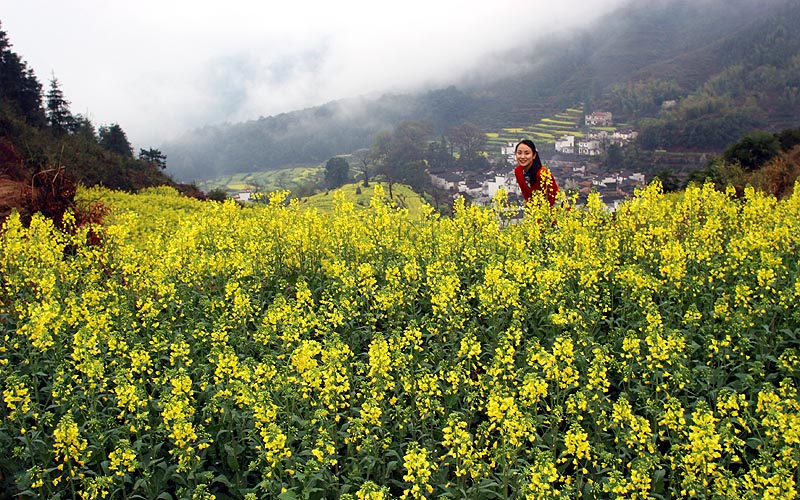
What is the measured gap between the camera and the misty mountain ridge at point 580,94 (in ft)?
328

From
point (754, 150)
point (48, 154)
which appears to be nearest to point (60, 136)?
point (48, 154)

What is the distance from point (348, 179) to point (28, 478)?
185 feet

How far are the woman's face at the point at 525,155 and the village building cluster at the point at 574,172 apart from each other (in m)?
18.6

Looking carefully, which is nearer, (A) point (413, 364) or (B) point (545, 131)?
(A) point (413, 364)

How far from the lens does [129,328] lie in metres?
7.26

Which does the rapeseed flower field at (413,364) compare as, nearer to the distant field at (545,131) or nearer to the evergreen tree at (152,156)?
the evergreen tree at (152,156)

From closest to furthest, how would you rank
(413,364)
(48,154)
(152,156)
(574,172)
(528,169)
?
(413,364)
(528,169)
(48,154)
(152,156)
(574,172)

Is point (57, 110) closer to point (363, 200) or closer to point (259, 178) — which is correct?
point (363, 200)

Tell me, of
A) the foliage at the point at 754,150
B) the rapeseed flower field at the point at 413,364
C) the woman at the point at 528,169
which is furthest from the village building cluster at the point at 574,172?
the rapeseed flower field at the point at 413,364

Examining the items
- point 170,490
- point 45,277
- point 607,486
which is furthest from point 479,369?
point 45,277

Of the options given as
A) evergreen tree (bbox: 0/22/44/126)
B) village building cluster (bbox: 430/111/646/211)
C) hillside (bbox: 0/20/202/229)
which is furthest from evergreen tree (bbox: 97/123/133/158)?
village building cluster (bbox: 430/111/646/211)

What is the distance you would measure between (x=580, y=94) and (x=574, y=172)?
73.1 m

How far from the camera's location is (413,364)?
6301mm

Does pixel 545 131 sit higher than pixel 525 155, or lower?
lower
